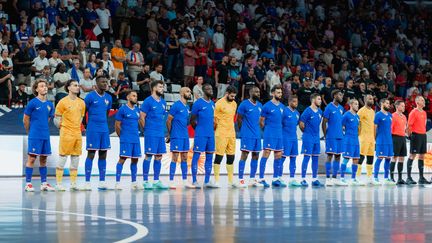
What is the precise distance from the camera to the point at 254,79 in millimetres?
32188

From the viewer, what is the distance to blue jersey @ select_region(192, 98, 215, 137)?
75.7 ft

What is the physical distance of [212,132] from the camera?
2317cm

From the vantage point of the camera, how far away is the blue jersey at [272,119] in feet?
79.0

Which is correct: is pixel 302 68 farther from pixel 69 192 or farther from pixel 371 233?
pixel 371 233

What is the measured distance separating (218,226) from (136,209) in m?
3.00

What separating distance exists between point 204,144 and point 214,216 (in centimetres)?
836

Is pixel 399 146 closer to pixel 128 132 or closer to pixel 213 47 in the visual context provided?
pixel 128 132

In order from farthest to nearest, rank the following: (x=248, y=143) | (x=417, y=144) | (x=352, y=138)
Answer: (x=417, y=144)
(x=352, y=138)
(x=248, y=143)

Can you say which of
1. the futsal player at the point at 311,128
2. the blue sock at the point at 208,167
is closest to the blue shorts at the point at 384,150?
the futsal player at the point at 311,128

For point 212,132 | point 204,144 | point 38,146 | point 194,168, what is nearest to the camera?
point 38,146

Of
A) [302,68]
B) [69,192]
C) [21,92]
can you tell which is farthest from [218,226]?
[302,68]

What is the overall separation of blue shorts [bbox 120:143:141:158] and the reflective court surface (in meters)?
1.00

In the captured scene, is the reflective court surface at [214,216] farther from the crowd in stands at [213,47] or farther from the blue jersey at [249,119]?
the crowd in stands at [213,47]

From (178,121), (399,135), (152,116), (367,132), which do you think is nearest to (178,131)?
(178,121)
